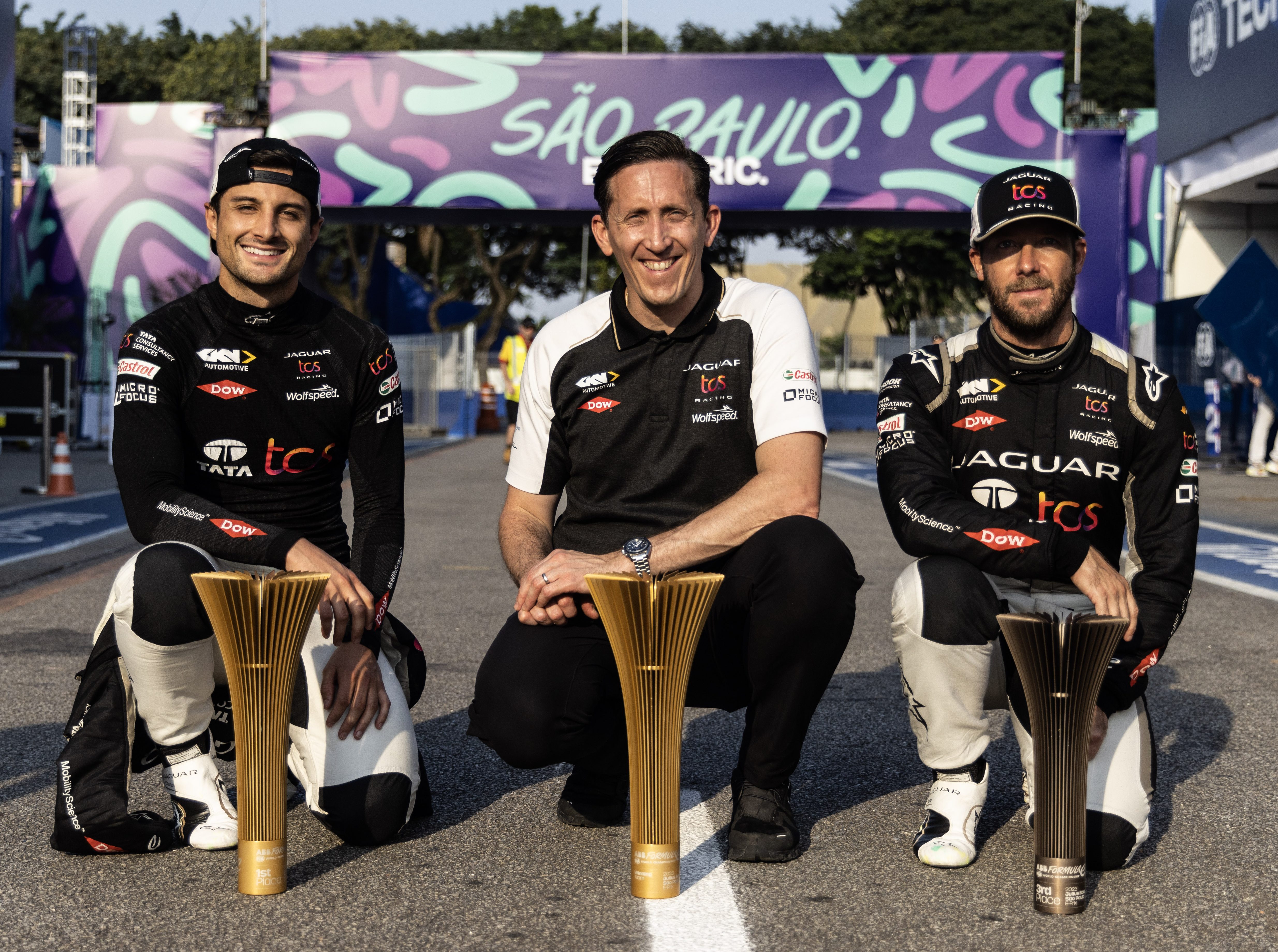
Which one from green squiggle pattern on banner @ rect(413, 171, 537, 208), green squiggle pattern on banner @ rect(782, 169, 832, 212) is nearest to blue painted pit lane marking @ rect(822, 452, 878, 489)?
green squiggle pattern on banner @ rect(782, 169, 832, 212)

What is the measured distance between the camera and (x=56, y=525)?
10.6 metres

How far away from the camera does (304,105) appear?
2058 centimetres

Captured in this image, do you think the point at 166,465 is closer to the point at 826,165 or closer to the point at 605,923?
the point at 605,923

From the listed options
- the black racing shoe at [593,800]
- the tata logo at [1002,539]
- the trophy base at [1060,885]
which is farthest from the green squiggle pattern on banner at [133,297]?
the trophy base at [1060,885]

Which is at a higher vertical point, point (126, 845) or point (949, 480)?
point (949, 480)

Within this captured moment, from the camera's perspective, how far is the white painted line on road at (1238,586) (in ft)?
24.7

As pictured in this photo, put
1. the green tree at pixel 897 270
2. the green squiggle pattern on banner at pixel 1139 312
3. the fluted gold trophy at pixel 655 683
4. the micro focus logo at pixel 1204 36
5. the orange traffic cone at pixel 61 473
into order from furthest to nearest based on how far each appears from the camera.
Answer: the green tree at pixel 897 270 < the green squiggle pattern on banner at pixel 1139 312 < the micro focus logo at pixel 1204 36 < the orange traffic cone at pixel 61 473 < the fluted gold trophy at pixel 655 683

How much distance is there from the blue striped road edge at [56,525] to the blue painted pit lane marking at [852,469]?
7260 millimetres

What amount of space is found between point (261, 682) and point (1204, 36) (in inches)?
900

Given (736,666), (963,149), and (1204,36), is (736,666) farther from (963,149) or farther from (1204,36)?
(1204,36)

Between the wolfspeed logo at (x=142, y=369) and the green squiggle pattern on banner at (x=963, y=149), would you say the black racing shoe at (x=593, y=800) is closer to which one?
the wolfspeed logo at (x=142, y=369)

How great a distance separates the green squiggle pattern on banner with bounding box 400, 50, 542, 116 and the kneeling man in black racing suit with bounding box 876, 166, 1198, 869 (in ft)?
58.3

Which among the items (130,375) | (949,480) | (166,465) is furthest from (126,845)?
(949,480)

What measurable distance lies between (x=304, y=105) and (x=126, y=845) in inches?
744
